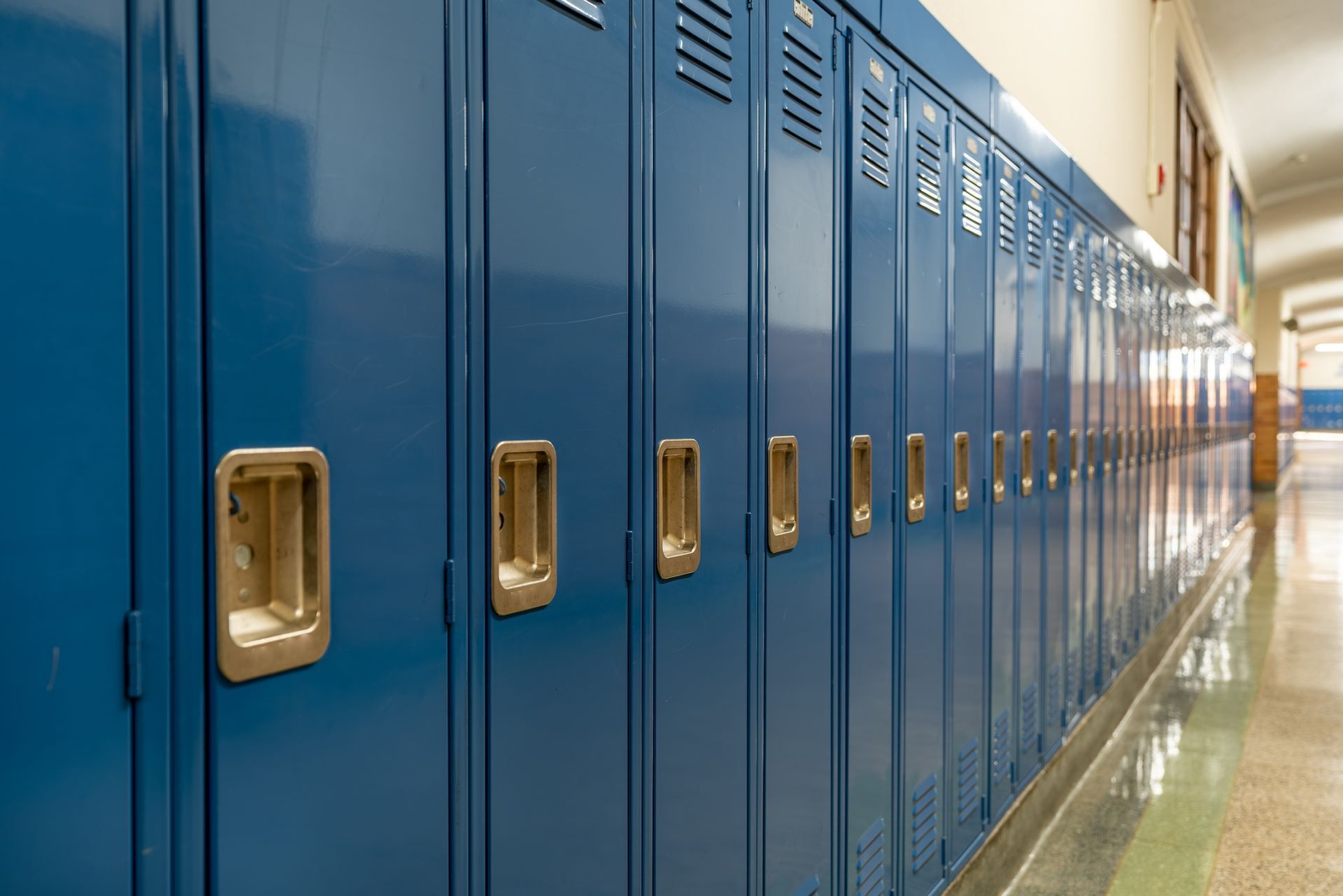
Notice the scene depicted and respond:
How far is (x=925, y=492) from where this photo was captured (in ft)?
8.74

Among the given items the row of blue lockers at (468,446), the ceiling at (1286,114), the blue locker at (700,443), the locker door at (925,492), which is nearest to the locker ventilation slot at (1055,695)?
the locker door at (925,492)

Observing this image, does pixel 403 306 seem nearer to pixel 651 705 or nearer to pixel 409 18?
pixel 409 18

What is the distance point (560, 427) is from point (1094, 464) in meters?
3.94

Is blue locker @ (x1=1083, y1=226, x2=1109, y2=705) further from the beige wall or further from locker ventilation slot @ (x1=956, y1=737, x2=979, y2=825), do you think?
locker ventilation slot @ (x1=956, y1=737, x2=979, y2=825)

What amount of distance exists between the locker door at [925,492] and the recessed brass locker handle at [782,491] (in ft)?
2.08

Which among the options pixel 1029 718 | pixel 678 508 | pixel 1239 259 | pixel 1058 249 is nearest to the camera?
pixel 678 508

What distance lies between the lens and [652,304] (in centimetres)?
153

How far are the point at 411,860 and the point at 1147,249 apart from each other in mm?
5726

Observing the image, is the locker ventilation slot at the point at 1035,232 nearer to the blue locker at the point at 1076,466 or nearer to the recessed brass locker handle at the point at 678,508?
the blue locker at the point at 1076,466

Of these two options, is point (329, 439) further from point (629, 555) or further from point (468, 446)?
point (629, 555)

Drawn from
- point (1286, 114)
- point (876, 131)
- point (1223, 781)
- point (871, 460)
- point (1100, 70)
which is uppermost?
point (1286, 114)

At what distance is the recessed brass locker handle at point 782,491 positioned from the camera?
75.1 inches

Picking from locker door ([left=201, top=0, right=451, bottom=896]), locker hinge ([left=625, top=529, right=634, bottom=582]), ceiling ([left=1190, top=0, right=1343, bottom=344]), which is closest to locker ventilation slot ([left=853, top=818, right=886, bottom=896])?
locker hinge ([left=625, top=529, right=634, bottom=582])

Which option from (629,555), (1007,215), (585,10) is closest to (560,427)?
(629,555)
